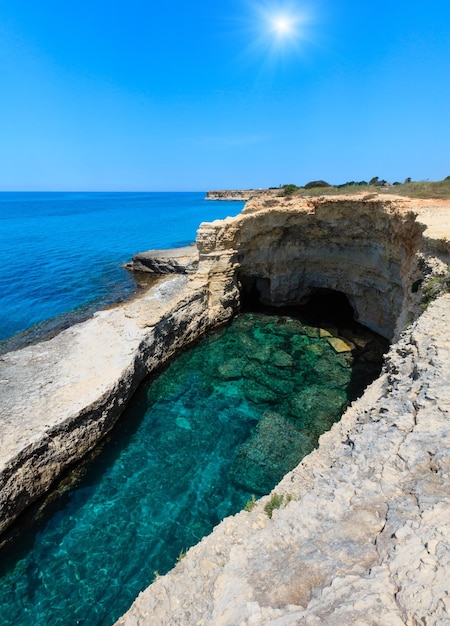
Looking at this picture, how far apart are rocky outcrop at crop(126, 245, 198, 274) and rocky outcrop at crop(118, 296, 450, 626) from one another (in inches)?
961

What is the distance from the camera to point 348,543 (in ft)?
12.7

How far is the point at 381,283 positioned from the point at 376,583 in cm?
1650

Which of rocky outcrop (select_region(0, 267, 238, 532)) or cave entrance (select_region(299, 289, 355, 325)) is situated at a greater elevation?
rocky outcrop (select_region(0, 267, 238, 532))

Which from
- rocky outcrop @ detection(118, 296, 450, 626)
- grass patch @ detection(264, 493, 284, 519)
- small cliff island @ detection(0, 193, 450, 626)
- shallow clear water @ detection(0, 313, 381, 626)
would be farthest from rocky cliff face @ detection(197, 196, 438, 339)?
grass patch @ detection(264, 493, 284, 519)

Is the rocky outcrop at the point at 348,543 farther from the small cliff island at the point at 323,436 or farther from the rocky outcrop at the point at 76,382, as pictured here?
the rocky outcrop at the point at 76,382

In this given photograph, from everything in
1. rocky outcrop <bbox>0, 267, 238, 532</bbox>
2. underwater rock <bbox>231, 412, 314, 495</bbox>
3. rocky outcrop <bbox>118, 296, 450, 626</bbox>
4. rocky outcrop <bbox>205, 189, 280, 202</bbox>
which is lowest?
rocky outcrop <bbox>205, 189, 280, 202</bbox>

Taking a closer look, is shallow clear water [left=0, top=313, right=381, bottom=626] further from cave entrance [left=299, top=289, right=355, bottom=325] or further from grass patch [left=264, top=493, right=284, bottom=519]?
grass patch [left=264, top=493, right=284, bottom=519]

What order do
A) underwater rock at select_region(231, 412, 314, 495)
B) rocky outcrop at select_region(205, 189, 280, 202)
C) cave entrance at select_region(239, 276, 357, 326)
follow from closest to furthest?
underwater rock at select_region(231, 412, 314, 495), cave entrance at select_region(239, 276, 357, 326), rocky outcrop at select_region(205, 189, 280, 202)

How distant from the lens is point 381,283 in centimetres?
1773

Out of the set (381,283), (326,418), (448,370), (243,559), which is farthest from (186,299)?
(243,559)

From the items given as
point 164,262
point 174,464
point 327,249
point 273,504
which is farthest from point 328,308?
point 273,504

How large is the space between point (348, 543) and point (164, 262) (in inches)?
1121

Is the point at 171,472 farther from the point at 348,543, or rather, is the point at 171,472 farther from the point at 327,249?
the point at 327,249

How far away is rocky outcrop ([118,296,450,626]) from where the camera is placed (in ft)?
10.1
